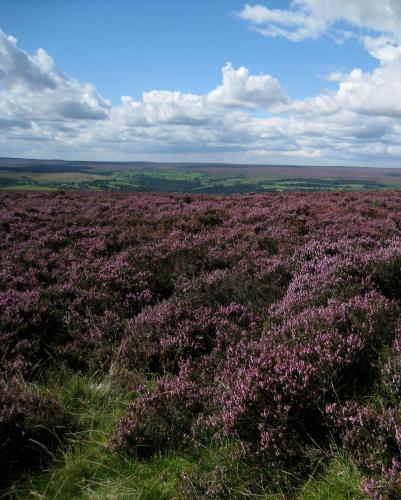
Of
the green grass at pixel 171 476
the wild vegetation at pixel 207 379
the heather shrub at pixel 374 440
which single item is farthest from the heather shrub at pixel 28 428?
the heather shrub at pixel 374 440

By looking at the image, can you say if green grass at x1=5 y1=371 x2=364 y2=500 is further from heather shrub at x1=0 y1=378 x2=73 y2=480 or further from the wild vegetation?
heather shrub at x1=0 y1=378 x2=73 y2=480

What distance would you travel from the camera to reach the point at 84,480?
2.97 m

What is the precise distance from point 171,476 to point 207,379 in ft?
4.14

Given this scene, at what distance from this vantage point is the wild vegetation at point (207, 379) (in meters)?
2.82

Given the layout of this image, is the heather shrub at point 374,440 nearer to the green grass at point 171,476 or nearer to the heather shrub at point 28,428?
the green grass at point 171,476

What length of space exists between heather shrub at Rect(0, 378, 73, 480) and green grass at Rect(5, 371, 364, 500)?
16 centimetres

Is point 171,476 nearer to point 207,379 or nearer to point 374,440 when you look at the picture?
point 207,379

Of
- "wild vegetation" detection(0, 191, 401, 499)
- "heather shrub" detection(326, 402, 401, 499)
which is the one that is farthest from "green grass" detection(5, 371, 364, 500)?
"heather shrub" detection(326, 402, 401, 499)

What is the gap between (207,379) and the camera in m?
4.14

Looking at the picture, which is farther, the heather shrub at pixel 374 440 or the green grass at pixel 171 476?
the green grass at pixel 171 476

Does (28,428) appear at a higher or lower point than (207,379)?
lower

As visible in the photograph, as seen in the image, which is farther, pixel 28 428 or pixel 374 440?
pixel 28 428

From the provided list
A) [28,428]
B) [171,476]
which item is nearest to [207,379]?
[171,476]

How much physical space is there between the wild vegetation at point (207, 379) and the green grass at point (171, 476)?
14mm
